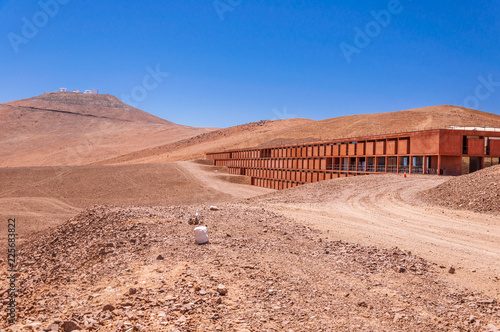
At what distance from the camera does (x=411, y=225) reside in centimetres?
1304

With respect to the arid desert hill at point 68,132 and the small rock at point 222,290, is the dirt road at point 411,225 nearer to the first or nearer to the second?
the small rock at point 222,290

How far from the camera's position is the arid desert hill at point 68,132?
10969 centimetres

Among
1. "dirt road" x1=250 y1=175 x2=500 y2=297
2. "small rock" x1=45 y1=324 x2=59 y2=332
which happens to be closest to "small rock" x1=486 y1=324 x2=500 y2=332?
→ "dirt road" x1=250 y1=175 x2=500 y2=297

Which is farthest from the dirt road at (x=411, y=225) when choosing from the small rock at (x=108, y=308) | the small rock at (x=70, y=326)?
the small rock at (x=70, y=326)

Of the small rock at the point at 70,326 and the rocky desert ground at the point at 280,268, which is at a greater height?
the rocky desert ground at the point at 280,268

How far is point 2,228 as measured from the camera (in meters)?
20.4

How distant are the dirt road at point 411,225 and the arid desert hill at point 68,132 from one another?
319 feet

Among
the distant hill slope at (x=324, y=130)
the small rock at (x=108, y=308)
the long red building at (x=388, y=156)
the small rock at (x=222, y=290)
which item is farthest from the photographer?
the distant hill slope at (x=324, y=130)

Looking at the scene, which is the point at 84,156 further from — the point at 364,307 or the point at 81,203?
the point at 364,307

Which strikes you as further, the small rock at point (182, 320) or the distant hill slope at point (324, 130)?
the distant hill slope at point (324, 130)

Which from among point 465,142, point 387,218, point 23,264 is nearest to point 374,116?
point 465,142

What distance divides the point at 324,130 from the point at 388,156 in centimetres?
6718

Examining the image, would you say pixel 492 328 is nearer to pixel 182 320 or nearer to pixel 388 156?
pixel 182 320

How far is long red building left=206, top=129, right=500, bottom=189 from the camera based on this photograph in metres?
28.8
